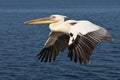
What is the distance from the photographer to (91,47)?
9.41 meters

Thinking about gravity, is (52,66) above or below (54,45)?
below

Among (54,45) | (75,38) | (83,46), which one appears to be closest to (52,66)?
(54,45)

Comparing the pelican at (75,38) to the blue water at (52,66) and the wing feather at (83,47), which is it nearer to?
the wing feather at (83,47)

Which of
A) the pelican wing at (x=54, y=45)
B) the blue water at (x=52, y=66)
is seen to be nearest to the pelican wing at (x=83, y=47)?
the pelican wing at (x=54, y=45)

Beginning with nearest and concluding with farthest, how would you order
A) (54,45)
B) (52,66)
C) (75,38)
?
(75,38) → (54,45) → (52,66)

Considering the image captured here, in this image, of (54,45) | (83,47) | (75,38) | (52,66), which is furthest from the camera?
(52,66)

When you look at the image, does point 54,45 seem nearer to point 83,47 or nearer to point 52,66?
point 83,47

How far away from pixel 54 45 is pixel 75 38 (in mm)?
2185

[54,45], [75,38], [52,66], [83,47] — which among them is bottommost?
[52,66]

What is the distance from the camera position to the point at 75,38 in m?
9.59

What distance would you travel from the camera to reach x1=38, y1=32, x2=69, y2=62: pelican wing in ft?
38.1

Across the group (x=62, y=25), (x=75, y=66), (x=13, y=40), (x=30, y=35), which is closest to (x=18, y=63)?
(x=75, y=66)

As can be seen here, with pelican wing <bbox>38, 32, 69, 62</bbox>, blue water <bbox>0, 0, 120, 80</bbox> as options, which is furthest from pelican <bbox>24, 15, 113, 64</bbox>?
blue water <bbox>0, 0, 120, 80</bbox>

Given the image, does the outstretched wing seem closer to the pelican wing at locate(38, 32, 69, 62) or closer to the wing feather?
the wing feather
